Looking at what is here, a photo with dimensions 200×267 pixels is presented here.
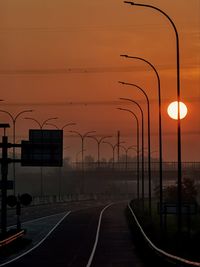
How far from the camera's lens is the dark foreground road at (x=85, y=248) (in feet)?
123

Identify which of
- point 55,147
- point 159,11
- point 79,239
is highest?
point 159,11

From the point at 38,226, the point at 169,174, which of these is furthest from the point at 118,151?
the point at 38,226

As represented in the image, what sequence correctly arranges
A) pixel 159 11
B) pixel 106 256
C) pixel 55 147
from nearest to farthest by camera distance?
1. pixel 159 11
2. pixel 106 256
3. pixel 55 147

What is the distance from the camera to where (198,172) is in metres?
178

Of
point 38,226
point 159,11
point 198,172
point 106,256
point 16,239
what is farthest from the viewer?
point 198,172

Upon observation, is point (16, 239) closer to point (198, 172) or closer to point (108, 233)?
point (108, 233)

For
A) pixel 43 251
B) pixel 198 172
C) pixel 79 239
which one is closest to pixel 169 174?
pixel 198 172

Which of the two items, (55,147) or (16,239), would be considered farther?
(55,147)

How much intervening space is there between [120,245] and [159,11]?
712 inches

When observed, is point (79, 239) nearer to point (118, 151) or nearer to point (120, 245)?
point (120, 245)

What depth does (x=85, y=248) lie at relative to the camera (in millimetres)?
49250

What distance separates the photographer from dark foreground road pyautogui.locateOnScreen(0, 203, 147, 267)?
37.4 m

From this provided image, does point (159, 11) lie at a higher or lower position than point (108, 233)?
higher

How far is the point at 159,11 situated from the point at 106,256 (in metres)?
13.7
